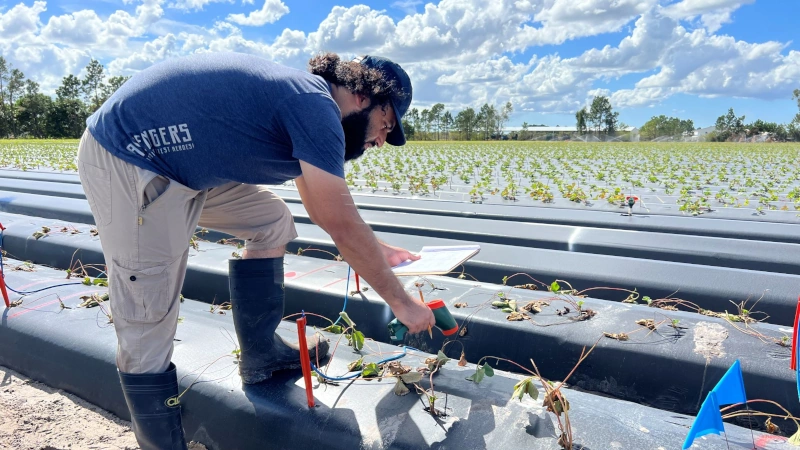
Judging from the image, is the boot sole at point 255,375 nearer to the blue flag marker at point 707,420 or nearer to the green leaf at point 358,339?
the green leaf at point 358,339

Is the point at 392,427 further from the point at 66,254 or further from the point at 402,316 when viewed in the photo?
the point at 66,254

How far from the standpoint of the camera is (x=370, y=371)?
2.06m

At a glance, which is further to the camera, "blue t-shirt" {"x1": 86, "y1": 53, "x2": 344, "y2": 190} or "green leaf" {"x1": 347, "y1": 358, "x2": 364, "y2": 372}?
"green leaf" {"x1": 347, "y1": 358, "x2": 364, "y2": 372}

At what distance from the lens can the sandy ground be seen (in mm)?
2098

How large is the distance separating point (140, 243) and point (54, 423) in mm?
1111

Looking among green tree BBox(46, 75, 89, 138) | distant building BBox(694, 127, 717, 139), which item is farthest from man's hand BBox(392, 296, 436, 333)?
distant building BBox(694, 127, 717, 139)

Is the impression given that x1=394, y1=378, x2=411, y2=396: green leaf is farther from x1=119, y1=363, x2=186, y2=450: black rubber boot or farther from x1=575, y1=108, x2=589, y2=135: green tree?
x1=575, y1=108, x2=589, y2=135: green tree

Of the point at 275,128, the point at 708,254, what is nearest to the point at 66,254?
the point at 275,128

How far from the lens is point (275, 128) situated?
1.60 m

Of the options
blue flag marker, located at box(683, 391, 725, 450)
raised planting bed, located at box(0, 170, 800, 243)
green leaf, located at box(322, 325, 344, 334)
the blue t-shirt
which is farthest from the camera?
raised planting bed, located at box(0, 170, 800, 243)

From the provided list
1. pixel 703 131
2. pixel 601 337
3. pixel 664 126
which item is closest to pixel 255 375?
pixel 601 337

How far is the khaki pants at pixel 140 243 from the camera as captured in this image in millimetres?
1679

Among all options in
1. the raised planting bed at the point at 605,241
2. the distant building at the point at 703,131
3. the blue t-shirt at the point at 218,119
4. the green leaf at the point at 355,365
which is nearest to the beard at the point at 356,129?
the blue t-shirt at the point at 218,119

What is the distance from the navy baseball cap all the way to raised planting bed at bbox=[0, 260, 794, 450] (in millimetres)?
962
